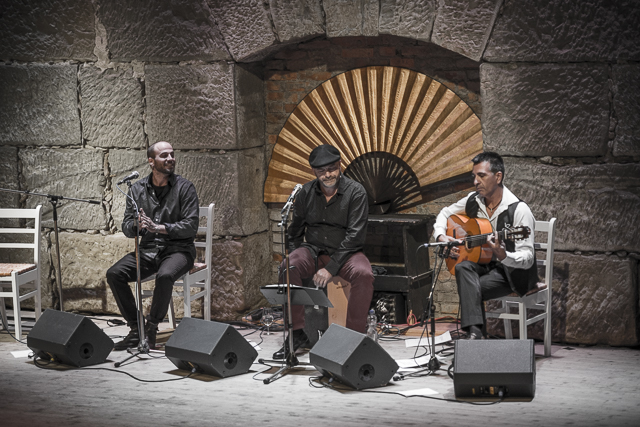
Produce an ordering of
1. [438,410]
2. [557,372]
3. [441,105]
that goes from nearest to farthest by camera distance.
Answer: [438,410] → [557,372] → [441,105]

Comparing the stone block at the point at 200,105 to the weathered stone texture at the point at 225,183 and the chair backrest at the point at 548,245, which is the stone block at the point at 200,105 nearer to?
the weathered stone texture at the point at 225,183

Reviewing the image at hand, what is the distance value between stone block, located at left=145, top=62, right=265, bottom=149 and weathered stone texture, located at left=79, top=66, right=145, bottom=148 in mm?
119

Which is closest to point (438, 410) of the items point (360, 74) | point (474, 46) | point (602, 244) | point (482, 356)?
point (482, 356)

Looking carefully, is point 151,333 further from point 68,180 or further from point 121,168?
point 68,180

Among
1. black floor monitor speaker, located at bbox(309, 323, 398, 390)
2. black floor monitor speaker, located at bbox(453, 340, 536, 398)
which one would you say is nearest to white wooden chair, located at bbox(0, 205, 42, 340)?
black floor monitor speaker, located at bbox(309, 323, 398, 390)

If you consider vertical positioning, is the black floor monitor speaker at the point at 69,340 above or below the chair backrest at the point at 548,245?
below

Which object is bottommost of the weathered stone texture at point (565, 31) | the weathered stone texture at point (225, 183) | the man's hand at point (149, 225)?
the man's hand at point (149, 225)

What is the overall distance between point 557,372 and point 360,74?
101 inches

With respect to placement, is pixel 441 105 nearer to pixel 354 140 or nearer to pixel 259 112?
pixel 354 140

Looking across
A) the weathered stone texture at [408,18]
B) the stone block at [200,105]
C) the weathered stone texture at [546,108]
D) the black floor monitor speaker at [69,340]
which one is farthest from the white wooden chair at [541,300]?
the black floor monitor speaker at [69,340]

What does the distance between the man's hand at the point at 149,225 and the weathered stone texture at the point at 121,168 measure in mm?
896

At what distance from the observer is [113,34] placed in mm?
5789

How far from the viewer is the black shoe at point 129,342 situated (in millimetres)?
5051

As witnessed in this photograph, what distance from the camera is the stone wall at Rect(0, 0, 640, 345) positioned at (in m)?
4.83
